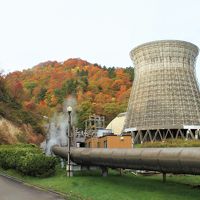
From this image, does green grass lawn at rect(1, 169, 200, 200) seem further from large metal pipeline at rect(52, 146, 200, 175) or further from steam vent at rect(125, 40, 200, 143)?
steam vent at rect(125, 40, 200, 143)

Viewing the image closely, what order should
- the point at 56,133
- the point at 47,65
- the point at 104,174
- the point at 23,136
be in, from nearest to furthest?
the point at 104,174, the point at 56,133, the point at 23,136, the point at 47,65

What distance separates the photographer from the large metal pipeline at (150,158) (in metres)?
16.9

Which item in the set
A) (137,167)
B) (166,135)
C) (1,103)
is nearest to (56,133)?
(1,103)

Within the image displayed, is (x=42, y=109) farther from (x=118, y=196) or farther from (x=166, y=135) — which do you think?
(x=118, y=196)

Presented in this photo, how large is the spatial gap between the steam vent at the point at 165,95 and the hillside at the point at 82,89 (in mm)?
22443

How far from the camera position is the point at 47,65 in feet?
484

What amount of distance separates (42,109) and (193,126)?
3538cm

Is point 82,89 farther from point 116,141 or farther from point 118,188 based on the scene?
point 118,188

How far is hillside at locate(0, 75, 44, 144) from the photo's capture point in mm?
57625

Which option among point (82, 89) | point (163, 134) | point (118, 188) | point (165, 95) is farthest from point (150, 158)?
point (82, 89)

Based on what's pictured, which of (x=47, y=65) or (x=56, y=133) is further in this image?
(x=47, y=65)

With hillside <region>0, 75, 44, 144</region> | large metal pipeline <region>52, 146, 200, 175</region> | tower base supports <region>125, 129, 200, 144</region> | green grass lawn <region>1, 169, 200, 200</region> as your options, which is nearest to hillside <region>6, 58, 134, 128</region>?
hillside <region>0, 75, 44, 144</region>

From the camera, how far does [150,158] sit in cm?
1947

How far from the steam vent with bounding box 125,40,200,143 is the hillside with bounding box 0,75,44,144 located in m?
18.7
